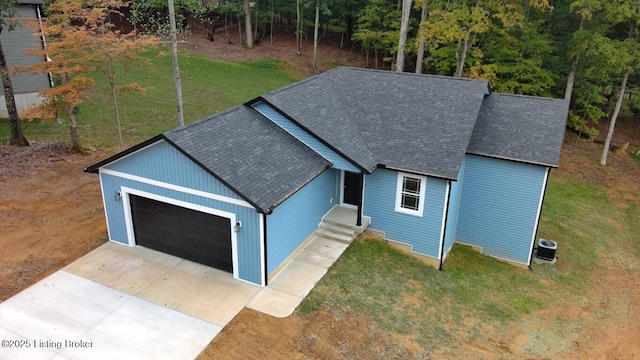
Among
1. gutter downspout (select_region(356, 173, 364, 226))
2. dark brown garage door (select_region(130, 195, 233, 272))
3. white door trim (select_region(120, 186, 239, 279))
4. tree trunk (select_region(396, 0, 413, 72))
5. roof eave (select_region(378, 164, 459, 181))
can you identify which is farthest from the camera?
tree trunk (select_region(396, 0, 413, 72))

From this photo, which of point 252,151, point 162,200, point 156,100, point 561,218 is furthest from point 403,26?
point 162,200

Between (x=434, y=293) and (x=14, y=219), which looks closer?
(x=434, y=293)

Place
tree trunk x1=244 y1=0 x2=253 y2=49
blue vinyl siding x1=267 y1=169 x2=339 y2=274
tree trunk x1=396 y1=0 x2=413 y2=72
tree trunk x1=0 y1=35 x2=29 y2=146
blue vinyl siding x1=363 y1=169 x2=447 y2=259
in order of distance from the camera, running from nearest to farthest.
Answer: blue vinyl siding x1=267 y1=169 x2=339 y2=274 → blue vinyl siding x1=363 y1=169 x2=447 y2=259 → tree trunk x1=0 y1=35 x2=29 y2=146 → tree trunk x1=396 y1=0 x2=413 y2=72 → tree trunk x1=244 y1=0 x2=253 y2=49

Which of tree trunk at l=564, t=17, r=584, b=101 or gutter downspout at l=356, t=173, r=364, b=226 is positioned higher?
tree trunk at l=564, t=17, r=584, b=101

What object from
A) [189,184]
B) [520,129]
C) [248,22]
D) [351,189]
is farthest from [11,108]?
[248,22]

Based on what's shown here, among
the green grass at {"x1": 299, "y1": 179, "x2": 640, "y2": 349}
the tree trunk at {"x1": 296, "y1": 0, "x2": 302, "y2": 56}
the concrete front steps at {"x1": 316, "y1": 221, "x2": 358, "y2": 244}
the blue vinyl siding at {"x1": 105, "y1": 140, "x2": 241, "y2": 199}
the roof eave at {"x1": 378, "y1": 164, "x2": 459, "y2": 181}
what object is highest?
the tree trunk at {"x1": 296, "y1": 0, "x2": 302, "y2": 56}

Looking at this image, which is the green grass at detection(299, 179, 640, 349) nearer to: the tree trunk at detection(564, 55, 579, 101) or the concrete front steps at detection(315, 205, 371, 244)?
the concrete front steps at detection(315, 205, 371, 244)

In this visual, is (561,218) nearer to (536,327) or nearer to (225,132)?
(536,327)

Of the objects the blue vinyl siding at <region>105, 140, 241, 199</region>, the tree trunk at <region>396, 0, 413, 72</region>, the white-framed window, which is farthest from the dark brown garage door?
the tree trunk at <region>396, 0, 413, 72</region>
